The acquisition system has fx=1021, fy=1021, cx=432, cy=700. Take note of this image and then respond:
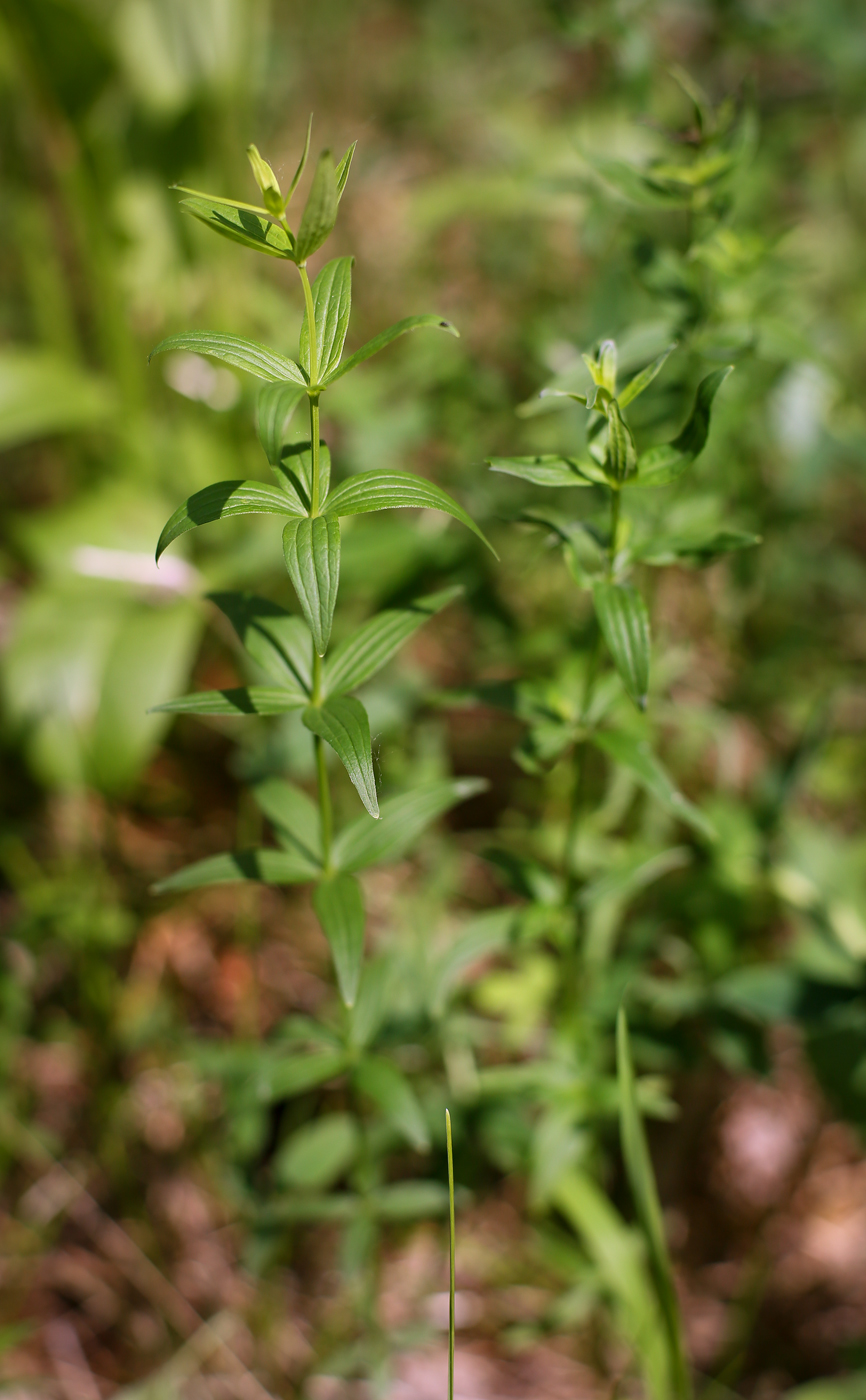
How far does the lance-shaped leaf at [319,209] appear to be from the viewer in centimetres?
57

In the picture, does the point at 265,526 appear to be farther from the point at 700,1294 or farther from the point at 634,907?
the point at 700,1294

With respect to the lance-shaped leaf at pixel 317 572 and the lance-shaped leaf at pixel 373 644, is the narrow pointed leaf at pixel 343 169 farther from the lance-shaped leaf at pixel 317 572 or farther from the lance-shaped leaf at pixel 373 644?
the lance-shaped leaf at pixel 373 644

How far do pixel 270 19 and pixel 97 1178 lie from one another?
12.5ft

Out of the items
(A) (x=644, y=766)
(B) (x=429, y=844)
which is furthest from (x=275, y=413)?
(B) (x=429, y=844)

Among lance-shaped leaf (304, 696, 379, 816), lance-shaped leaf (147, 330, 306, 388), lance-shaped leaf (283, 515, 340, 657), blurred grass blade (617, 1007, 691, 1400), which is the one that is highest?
lance-shaped leaf (147, 330, 306, 388)

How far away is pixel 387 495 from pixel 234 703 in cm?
21

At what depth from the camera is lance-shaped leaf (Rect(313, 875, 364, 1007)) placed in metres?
0.78

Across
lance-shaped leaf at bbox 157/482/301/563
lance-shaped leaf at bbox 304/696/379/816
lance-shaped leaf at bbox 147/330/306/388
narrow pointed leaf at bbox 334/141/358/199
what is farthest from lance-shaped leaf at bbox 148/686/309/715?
narrow pointed leaf at bbox 334/141/358/199

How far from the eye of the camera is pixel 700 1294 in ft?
4.88

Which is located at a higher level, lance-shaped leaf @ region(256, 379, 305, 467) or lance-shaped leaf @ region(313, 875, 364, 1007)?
lance-shaped leaf @ region(256, 379, 305, 467)

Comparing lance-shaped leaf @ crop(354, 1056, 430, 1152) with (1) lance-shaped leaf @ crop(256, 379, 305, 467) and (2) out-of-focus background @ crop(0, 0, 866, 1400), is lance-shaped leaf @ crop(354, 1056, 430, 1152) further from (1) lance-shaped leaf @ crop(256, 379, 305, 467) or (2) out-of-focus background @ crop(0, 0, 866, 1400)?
(1) lance-shaped leaf @ crop(256, 379, 305, 467)

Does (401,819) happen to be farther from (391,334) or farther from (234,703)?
(391,334)

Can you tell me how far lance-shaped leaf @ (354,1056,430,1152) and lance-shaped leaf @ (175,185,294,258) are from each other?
71 cm

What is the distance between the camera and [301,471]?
2.58ft
